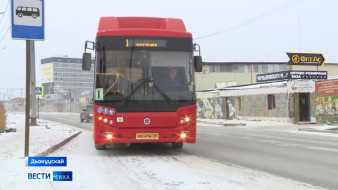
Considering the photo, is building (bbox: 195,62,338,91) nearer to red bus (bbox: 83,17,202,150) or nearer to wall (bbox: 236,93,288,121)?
wall (bbox: 236,93,288,121)

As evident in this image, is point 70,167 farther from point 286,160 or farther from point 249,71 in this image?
point 249,71

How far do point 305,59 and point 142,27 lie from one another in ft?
87.0

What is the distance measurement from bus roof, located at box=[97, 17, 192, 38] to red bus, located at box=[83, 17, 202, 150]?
0.03 m

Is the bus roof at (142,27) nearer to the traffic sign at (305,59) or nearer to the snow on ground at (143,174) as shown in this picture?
the snow on ground at (143,174)

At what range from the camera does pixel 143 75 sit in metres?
10.0

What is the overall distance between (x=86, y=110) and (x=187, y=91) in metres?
28.5

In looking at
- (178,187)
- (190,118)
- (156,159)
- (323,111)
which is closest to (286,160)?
(190,118)

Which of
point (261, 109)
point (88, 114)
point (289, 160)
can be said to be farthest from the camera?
point (88, 114)

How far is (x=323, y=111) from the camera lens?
29.1 m

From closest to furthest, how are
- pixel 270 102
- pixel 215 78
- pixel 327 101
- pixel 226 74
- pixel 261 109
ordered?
pixel 327 101
pixel 270 102
pixel 261 109
pixel 215 78
pixel 226 74

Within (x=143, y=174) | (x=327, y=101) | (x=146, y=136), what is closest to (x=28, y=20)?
(x=146, y=136)

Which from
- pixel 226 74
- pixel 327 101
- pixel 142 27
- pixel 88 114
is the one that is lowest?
pixel 88 114

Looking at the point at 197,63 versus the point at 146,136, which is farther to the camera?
the point at 197,63

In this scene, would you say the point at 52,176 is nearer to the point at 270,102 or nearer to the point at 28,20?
the point at 28,20
